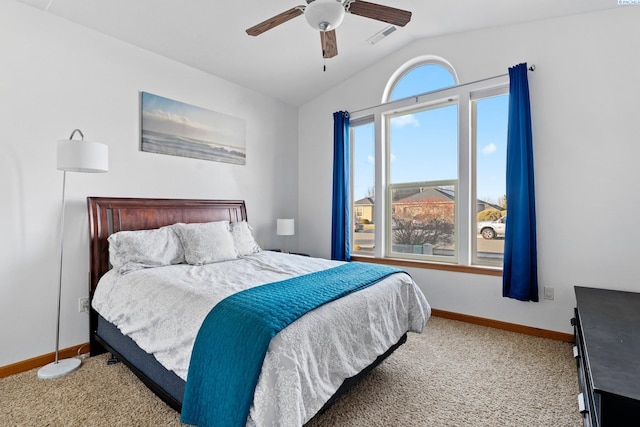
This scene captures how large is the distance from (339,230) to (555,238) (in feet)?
7.57

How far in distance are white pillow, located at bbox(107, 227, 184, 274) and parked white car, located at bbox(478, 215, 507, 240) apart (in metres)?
3.09

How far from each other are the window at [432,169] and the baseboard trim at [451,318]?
60cm

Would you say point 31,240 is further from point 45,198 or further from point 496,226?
point 496,226

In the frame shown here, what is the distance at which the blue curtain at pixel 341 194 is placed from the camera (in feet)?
13.4

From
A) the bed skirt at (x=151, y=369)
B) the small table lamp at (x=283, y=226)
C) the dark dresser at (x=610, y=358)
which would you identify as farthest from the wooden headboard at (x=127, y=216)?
the dark dresser at (x=610, y=358)

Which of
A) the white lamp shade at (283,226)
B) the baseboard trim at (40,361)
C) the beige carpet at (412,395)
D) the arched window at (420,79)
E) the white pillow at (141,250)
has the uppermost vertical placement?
the arched window at (420,79)

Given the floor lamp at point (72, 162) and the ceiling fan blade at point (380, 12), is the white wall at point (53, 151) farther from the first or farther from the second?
the ceiling fan blade at point (380, 12)

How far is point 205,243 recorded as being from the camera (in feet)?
9.11

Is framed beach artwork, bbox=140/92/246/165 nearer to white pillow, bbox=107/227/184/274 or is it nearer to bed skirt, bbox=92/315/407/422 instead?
white pillow, bbox=107/227/184/274

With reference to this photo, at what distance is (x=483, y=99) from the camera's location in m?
3.30

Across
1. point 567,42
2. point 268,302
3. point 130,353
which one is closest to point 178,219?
point 130,353

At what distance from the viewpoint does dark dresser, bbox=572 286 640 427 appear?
1059 mm

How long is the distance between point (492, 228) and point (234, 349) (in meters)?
3.00

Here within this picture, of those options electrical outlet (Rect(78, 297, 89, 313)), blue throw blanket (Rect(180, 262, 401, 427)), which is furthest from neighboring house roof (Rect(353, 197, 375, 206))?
electrical outlet (Rect(78, 297, 89, 313))
